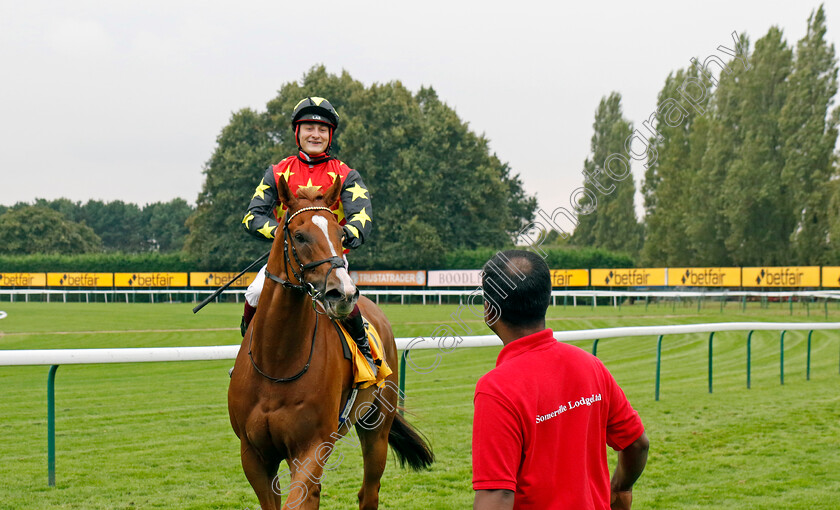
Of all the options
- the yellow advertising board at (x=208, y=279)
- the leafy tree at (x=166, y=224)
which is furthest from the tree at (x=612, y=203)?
the leafy tree at (x=166, y=224)

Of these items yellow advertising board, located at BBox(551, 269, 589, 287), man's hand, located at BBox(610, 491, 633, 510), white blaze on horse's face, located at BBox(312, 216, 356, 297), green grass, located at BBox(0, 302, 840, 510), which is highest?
white blaze on horse's face, located at BBox(312, 216, 356, 297)

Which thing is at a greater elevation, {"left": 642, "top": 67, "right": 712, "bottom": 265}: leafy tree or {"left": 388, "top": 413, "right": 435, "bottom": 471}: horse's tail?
{"left": 642, "top": 67, "right": 712, "bottom": 265}: leafy tree

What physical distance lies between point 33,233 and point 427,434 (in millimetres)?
58547

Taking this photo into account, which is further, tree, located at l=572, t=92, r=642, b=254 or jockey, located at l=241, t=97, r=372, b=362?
A: tree, located at l=572, t=92, r=642, b=254

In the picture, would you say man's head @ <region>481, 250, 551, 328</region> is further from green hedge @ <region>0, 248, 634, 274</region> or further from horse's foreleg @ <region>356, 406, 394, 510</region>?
green hedge @ <region>0, 248, 634, 274</region>

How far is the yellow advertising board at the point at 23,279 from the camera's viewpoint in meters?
39.7

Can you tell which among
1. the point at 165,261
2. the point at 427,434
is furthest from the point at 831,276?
the point at 165,261

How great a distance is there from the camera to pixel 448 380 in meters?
10.5

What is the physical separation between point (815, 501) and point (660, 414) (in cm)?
310

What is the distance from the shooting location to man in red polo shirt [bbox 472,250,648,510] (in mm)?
1612

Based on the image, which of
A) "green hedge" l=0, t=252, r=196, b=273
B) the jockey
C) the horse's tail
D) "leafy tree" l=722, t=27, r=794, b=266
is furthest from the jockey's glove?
"green hedge" l=0, t=252, r=196, b=273

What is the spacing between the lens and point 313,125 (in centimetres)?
405

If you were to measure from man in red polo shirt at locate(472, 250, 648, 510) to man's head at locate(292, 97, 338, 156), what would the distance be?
238 cm

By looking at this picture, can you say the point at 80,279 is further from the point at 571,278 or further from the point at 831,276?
the point at 831,276
